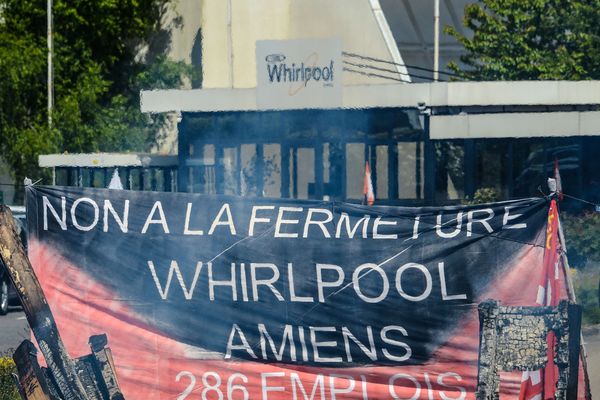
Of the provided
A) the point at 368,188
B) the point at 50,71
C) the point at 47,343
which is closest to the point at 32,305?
the point at 47,343

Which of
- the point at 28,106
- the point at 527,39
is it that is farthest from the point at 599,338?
the point at 28,106

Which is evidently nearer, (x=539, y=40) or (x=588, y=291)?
(x=588, y=291)

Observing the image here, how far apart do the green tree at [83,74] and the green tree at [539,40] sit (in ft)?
36.7

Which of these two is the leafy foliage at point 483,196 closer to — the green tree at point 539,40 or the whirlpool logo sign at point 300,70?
the whirlpool logo sign at point 300,70

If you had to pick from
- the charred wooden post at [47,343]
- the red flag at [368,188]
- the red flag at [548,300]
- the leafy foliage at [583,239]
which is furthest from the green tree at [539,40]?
the charred wooden post at [47,343]

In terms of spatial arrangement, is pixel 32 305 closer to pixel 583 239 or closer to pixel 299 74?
pixel 583 239

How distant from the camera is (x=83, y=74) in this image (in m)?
37.1

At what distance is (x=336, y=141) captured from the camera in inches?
905

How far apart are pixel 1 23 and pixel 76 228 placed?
31220 millimetres

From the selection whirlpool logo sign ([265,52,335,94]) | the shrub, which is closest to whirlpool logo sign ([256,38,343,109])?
whirlpool logo sign ([265,52,335,94])

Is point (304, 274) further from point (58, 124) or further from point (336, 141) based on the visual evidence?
point (58, 124)

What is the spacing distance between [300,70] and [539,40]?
9.35 metres

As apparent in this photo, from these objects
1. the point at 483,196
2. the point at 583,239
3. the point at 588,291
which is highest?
the point at 483,196

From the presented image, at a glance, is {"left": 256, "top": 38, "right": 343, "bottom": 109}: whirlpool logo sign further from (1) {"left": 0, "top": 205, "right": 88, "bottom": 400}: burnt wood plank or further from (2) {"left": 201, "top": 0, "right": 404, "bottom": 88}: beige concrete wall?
(1) {"left": 0, "top": 205, "right": 88, "bottom": 400}: burnt wood plank
